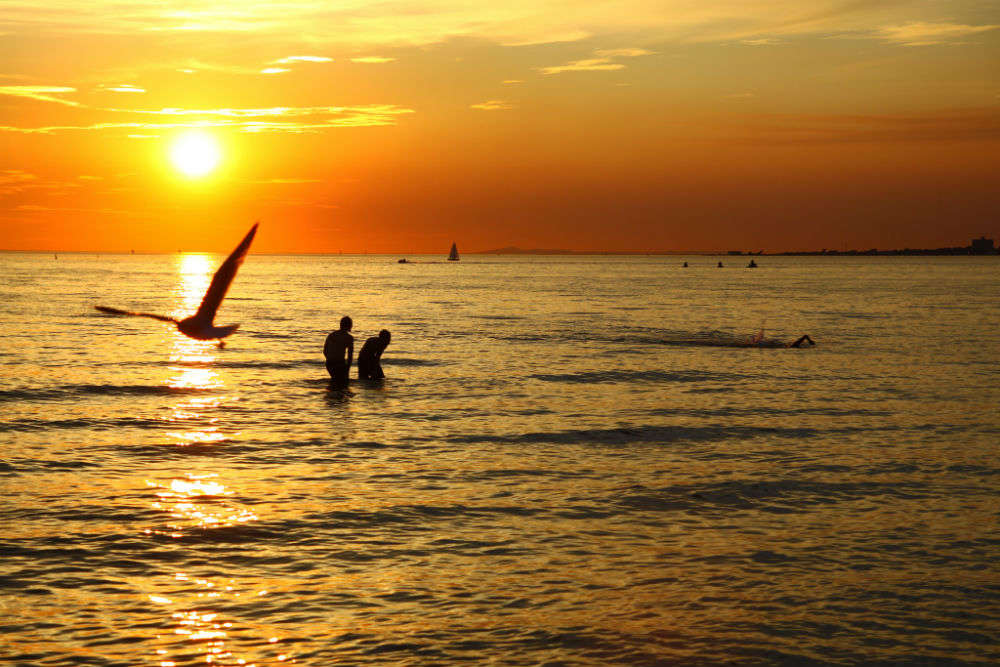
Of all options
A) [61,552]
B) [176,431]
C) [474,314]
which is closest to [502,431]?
[176,431]

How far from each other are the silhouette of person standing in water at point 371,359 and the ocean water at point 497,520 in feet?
2.88

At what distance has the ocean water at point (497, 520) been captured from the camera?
9430 millimetres

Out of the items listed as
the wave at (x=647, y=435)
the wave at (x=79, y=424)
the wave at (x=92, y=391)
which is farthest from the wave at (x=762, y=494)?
the wave at (x=92, y=391)

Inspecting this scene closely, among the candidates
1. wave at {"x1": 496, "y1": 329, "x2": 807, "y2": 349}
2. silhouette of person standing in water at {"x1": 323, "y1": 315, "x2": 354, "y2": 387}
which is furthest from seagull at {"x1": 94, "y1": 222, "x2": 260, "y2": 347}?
wave at {"x1": 496, "y1": 329, "x2": 807, "y2": 349}

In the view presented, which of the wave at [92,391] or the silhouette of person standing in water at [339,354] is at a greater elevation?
the silhouette of person standing in water at [339,354]

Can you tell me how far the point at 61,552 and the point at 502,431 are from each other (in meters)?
11.1

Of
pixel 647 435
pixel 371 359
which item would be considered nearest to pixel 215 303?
pixel 647 435

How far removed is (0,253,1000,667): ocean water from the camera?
30.9ft

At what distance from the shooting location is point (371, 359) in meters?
28.6

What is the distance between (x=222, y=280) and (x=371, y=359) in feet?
64.4

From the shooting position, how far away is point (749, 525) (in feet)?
44.4

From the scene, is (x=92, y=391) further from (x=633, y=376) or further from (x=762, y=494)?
(x=762, y=494)

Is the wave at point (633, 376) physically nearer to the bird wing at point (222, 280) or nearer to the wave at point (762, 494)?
the wave at point (762, 494)

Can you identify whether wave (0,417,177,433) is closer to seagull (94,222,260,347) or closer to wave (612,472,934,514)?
wave (612,472,934,514)
